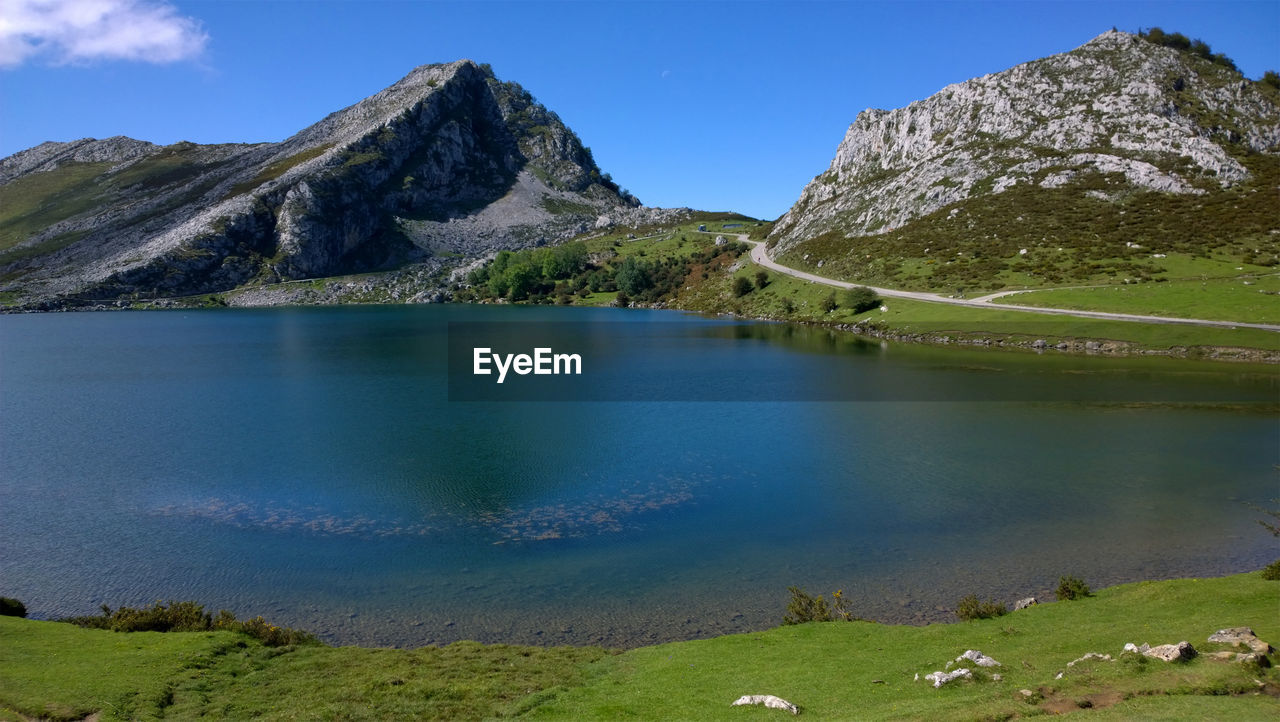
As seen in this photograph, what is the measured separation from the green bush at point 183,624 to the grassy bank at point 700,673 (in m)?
0.51

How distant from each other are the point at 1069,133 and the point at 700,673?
161 meters

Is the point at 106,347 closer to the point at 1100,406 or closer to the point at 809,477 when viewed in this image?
the point at 809,477

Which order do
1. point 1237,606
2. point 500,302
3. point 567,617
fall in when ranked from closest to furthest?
point 1237,606, point 567,617, point 500,302

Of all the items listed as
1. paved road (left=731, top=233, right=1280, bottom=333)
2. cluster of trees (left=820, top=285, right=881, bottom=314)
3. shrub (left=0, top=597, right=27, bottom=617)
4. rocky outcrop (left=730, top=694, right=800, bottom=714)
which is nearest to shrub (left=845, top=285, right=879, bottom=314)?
cluster of trees (left=820, top=285, right=881, bottom=314)

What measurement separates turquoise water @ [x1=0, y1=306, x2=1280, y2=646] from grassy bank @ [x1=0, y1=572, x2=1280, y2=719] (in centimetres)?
307

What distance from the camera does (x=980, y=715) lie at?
11586mm

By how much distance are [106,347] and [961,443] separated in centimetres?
10344

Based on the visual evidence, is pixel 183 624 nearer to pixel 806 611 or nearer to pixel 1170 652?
pixel 806 611

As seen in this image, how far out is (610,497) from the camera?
3288 cm

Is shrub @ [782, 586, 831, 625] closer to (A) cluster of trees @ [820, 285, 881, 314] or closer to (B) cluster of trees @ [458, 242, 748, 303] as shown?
(A) cluster of trees @ [820, 285, 881, 314]

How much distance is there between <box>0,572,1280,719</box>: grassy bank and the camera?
1231cm

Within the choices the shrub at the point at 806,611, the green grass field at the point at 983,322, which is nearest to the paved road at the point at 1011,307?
the green grass field at the point at 983,322

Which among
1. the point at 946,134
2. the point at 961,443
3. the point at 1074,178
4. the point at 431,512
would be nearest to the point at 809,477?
the point at 961,443

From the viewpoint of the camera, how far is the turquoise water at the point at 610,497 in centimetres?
2273
